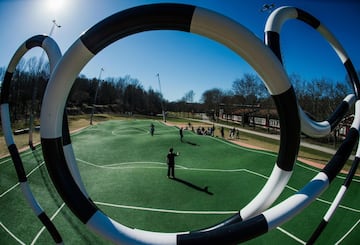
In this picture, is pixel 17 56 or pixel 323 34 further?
pixel 17 56

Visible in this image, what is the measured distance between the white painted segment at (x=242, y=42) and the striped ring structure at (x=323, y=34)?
0.82 metres

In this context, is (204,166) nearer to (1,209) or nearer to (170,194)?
(170,194)

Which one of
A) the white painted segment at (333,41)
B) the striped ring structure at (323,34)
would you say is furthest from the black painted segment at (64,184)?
the white painted segment at (333,41)

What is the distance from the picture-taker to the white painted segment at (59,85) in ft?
7.26

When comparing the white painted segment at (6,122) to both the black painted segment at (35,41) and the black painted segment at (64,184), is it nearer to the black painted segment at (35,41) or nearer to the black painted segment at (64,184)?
the black painted segment at (35,41)

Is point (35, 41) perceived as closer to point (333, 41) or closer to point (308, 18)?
point (308, 18)

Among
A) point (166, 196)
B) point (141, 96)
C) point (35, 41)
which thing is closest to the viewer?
point (35, 41)

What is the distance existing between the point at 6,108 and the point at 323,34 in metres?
7.05

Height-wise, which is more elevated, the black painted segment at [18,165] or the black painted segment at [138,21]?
the black painted segment at [138,21]

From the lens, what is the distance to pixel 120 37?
2.30 metres

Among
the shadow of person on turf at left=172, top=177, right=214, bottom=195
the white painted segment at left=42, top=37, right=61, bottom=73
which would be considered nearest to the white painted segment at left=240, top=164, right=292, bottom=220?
the white painted segment at left=42, top=37, right=61, bottom=73

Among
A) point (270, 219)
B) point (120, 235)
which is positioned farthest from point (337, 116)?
point (120, 235)

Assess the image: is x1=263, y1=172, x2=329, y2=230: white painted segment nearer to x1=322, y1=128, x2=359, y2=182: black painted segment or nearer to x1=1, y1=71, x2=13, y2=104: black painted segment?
x1=322, y1=128, x2=359, y2=182: black painted segment

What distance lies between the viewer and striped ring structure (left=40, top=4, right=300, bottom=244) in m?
2.15
